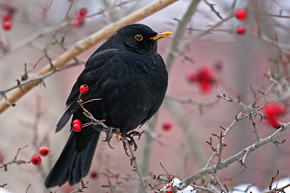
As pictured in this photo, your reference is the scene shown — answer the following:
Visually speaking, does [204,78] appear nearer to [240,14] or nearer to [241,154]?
[240,14]

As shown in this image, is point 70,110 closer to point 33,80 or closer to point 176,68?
point 33,80

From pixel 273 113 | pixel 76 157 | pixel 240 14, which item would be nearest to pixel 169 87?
pixel 76 157

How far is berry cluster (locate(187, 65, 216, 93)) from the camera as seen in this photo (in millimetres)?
4504

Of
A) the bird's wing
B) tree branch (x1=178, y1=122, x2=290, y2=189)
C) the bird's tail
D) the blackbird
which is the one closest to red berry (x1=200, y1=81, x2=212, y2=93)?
the blackbird

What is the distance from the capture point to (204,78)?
452cm

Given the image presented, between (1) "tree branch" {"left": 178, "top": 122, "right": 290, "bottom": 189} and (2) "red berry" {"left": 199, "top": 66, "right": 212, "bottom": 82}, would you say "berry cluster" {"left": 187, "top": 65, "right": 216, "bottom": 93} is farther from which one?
(1) "tree branch" {"left": 178, "top": 122, "right": 290, "bottom": 189}

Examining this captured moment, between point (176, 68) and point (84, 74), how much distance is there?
248 inches

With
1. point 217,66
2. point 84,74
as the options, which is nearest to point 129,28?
point 84,74

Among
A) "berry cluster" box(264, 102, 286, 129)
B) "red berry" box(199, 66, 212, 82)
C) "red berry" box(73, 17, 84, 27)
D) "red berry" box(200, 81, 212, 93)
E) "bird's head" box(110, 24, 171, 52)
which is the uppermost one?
"red berry" box(199, 66, 212, 82)

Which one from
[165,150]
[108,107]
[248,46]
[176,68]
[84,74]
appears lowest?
[108,107]

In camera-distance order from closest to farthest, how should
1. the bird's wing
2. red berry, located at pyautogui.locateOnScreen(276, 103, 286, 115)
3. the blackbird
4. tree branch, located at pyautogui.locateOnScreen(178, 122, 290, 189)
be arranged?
tree branch, located at pyautogui.locateOnScreen(178, 122, 290, 189) < red berry, located at pyautogui.locateOnScreen(276, 103, 286, 115) < the blackbird < the bird's wing

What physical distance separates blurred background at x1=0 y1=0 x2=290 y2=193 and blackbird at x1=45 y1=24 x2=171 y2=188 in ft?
0.94

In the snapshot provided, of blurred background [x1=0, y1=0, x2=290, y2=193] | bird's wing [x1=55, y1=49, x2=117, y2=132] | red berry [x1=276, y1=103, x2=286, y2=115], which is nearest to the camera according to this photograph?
red berry [x1=276, y1=103, x2=286, y2=115]

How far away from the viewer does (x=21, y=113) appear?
6.36 m
